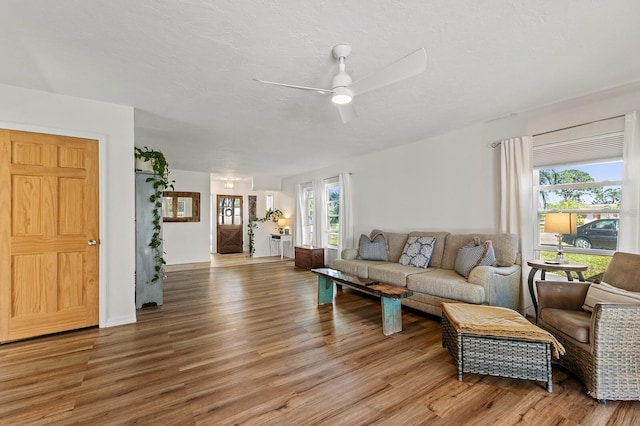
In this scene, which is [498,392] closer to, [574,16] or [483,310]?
[483,310]

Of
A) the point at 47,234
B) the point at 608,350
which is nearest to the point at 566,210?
the point at 608,350

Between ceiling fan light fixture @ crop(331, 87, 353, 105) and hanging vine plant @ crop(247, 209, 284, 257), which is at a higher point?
ceiling fan light fixture @ crop(331, 87, 353, 105)

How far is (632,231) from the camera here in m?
2.78

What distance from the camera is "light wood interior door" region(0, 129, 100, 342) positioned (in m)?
2.81

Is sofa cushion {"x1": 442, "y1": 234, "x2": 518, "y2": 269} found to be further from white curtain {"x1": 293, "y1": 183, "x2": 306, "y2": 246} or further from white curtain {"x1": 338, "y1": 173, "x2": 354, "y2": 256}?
white curtain {"x1": 293, "y1": 183, "x2": 306, "y2": 246}

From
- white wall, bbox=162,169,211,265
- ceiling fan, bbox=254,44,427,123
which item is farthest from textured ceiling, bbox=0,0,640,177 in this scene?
white wall, bbox=162,169,211,265

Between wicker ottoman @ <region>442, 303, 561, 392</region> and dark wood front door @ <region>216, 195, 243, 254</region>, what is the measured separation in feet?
27.8

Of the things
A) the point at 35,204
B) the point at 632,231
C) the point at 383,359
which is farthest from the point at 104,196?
the point at 632,231

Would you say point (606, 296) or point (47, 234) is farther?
point (47, 234)

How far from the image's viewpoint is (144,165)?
12.9ft

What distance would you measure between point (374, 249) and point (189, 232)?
5351 mm

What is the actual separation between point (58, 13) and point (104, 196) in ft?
6.41

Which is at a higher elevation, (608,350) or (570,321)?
(570,321)

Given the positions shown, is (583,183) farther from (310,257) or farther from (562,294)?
(310,257)
